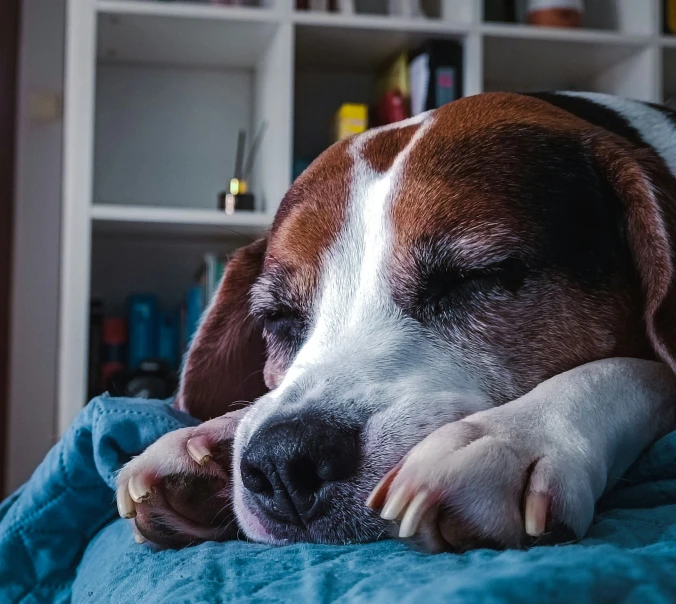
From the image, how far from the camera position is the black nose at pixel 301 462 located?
0.71 m

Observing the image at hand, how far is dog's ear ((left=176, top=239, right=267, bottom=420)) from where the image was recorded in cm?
135

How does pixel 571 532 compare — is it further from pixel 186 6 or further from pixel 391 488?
pixel 186 6

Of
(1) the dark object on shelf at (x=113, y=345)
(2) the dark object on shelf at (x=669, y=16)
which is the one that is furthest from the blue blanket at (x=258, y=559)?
(2) the dark object on shelf at (x=669, y=16)

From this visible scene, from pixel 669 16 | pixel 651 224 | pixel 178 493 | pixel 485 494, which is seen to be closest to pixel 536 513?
pixel 485 494

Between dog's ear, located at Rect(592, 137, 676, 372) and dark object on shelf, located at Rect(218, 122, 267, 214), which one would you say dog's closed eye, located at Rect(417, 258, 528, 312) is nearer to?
dog's ear, located at Rect(592, 137, 676, 372)

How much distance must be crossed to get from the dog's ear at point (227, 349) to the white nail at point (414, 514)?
762 millimetres

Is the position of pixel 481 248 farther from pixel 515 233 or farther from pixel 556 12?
pixel 556 12

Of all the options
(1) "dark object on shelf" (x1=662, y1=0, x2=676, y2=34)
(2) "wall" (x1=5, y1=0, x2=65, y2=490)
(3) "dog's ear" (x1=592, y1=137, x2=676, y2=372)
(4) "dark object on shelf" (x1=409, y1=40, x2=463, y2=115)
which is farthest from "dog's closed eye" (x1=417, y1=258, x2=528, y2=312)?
(2) "wall" (x1=5, y1=0, x2=65, y2=490)

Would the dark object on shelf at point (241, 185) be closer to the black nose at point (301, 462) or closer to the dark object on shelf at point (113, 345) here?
the dark object on shelf at point (113, 345)

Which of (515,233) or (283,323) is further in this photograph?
(283,323)

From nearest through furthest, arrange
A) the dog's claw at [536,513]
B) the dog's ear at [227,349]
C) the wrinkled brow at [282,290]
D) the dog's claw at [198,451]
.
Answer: the dog's claw at [536,513] → the dog's claw at [198,451] → the wrinkled brow at [282,290] → the dog's ear at [227,349]

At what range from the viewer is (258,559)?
64 cm

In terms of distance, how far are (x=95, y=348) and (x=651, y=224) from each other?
224 centimetres

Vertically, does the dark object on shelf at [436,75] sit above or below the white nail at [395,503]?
above
